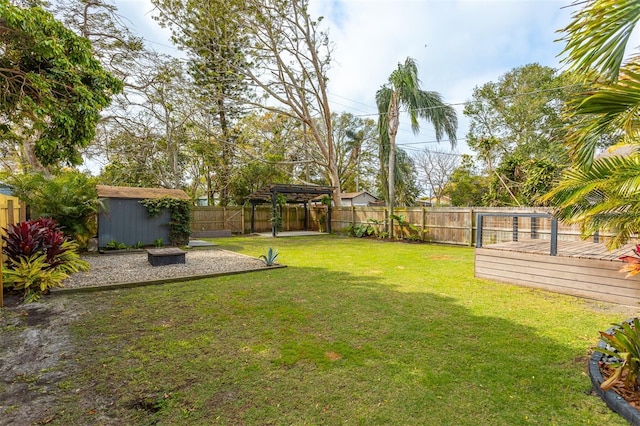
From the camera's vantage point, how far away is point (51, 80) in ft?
12.8

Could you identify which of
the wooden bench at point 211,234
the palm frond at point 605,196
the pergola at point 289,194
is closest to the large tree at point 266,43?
the pergola at point 289,194

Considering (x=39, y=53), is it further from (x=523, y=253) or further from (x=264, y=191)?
(x=264, y=191)

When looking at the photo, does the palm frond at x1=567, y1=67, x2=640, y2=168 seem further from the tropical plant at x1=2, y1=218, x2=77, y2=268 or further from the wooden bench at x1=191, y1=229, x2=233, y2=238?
the wooden bench at x1=191, y1=229, x2=233, y2=238

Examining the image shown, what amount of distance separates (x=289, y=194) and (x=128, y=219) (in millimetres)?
7652

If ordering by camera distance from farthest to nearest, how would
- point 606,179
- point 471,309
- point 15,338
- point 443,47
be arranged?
point 443,47, point 471,309, point 15,338, point 606,179

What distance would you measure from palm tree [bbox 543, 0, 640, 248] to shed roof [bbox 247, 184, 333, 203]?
12176 millimetres

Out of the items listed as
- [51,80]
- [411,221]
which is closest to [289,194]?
[411,221]

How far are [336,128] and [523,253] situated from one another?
21841 mm

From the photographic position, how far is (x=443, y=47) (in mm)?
11477

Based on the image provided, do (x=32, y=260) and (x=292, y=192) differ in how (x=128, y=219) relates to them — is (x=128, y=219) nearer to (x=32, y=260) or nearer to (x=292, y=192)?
(x=32, y=260)

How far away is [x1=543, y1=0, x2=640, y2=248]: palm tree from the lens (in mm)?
1924

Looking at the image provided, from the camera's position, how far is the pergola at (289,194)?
14289 mm

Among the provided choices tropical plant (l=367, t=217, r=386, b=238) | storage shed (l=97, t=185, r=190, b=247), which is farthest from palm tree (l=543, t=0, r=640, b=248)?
tropical plant (l=367, t=217, r=386, b=238)

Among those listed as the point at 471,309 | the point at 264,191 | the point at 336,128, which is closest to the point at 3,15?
the point at 471,309
